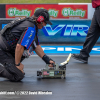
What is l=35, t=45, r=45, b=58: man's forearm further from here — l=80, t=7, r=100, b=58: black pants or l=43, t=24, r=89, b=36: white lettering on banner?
l=43, t=24, r=89, b=36: white lettering on banner

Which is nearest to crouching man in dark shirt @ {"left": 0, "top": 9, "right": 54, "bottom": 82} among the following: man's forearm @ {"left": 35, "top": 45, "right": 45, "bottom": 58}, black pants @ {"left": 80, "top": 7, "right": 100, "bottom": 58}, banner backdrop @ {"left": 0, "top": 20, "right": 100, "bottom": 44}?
man's forearm @ {"left": 35, "top": 45, "right": 45, "bottom": 58}

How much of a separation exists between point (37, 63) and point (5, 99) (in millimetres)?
2807

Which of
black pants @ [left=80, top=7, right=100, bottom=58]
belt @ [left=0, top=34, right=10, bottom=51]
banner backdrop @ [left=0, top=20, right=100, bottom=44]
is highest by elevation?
belt @ [left=0, top=34, right=10, bottom=51]

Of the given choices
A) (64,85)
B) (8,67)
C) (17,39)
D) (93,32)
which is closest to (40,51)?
(17,39)

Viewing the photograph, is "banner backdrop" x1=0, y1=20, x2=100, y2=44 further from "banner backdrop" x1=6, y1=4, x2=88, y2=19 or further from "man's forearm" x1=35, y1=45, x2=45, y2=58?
"banner backdrop" x1=6, y1=4, x2=88, y2=19

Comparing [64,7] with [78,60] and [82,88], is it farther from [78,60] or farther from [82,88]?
[82,88]

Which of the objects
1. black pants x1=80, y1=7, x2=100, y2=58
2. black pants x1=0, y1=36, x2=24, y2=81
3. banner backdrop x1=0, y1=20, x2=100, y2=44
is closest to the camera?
black pants x1=0, y1=36, x2=24, y2=81

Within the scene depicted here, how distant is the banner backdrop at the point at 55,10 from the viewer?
59.5 ft

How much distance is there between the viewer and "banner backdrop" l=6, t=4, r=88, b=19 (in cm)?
1812

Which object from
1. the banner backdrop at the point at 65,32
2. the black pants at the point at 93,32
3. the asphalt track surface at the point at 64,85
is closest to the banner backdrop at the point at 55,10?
the banner backdrop at the point at 65,32

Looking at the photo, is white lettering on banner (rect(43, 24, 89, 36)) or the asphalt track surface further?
white lettering on banner (rect(43, 24, 89, 36))

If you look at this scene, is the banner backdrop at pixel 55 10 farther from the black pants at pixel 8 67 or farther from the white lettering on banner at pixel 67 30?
the black pants at pixel 8 67

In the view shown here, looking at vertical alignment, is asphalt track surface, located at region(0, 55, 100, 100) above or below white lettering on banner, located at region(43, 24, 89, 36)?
above

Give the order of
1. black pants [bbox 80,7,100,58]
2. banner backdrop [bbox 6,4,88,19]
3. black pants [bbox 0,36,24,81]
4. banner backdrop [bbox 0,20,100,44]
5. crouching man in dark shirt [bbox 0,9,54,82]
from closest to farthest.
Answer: crouching man in dark shirt [bbox 0,9,54,82] < black pants [bbox 0,36,24,81] < black pants [bbox 80,7,100,58] < banner backdrop [bbox 0,20,100,44] < banner backdrop [bbox 6,4,88,19]
